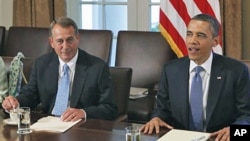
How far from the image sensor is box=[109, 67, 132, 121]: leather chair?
324 cm

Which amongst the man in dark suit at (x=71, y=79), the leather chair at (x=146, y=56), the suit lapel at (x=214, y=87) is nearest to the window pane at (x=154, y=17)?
the leather chair at (x=146, y=56)

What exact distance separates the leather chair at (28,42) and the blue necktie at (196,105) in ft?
7.54

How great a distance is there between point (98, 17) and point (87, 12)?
14 cm

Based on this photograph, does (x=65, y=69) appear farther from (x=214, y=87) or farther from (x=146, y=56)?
(x=146, y=56)

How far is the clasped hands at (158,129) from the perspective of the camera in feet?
7.48

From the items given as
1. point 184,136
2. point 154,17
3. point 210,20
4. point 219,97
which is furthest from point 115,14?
point 184,136

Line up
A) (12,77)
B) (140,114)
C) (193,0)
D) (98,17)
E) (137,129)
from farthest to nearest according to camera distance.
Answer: (98,17), (193,0), (140,114), (12,77), (137,129)

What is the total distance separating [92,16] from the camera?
5.39 m

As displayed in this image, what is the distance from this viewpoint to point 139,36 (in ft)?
14.6

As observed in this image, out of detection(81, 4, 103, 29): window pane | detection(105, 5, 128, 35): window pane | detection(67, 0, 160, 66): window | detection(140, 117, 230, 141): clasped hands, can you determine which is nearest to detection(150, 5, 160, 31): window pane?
detection(67, 0, 160, 66): window

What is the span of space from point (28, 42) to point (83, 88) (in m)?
2.03

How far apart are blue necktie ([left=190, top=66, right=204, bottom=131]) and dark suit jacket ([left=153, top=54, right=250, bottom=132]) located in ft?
0.09

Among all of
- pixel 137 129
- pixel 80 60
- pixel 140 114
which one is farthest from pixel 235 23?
Answer: pixel 137 129

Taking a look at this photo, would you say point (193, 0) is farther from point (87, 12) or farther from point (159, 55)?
point (87, 12)
